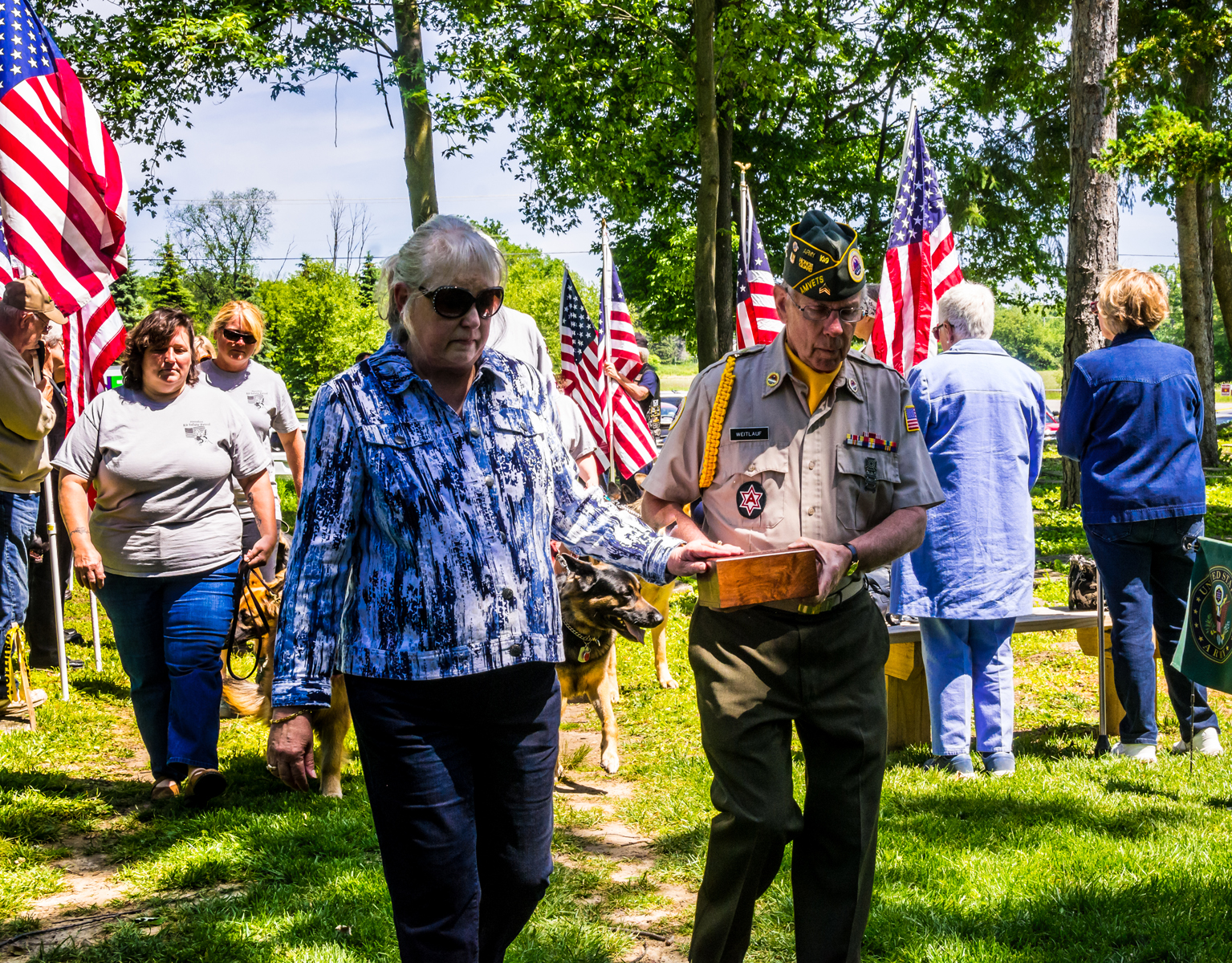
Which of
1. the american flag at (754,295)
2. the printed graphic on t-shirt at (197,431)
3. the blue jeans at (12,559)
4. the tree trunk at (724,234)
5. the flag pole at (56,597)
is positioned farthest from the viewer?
the tree trunk at (724,234)

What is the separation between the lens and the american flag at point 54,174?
21.0 feet

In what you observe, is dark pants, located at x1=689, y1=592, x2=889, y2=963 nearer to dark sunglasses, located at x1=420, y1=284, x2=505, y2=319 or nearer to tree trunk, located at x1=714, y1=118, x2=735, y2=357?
dark sunglasses, located at x1=420, y1=284, x2=505, y2=319

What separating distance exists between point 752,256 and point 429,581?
9330 millimetres

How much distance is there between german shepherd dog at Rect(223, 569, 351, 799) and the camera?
5.57 meters

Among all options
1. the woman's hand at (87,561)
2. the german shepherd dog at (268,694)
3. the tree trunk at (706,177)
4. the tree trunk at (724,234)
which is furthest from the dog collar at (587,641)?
the tree trunk at (724,234)

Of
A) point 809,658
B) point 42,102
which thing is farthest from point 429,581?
point 42,102

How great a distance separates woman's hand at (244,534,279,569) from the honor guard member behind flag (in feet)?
9.82

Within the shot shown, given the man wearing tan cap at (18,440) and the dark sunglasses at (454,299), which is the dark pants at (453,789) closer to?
the dark sunglasses at (454,299)

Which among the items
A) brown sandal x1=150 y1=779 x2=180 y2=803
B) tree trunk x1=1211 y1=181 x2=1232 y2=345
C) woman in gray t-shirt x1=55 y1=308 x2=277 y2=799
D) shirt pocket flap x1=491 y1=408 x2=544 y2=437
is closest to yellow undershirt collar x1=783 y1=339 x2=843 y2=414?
shirt pocket flap x1=491 y1=408 x2=544 y2=437

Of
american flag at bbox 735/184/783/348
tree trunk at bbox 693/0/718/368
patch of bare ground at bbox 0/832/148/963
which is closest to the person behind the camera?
patch of bare ground at bbox 0/832/148/963

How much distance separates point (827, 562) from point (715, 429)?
0.61 m

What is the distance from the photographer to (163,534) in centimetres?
528

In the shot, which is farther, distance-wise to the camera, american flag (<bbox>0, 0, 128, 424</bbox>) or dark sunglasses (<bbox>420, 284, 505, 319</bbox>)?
american flag (<bbox>0, 0, 128, 424</bbox>)

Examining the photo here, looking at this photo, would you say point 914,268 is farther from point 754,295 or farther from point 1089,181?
point 1089,181
